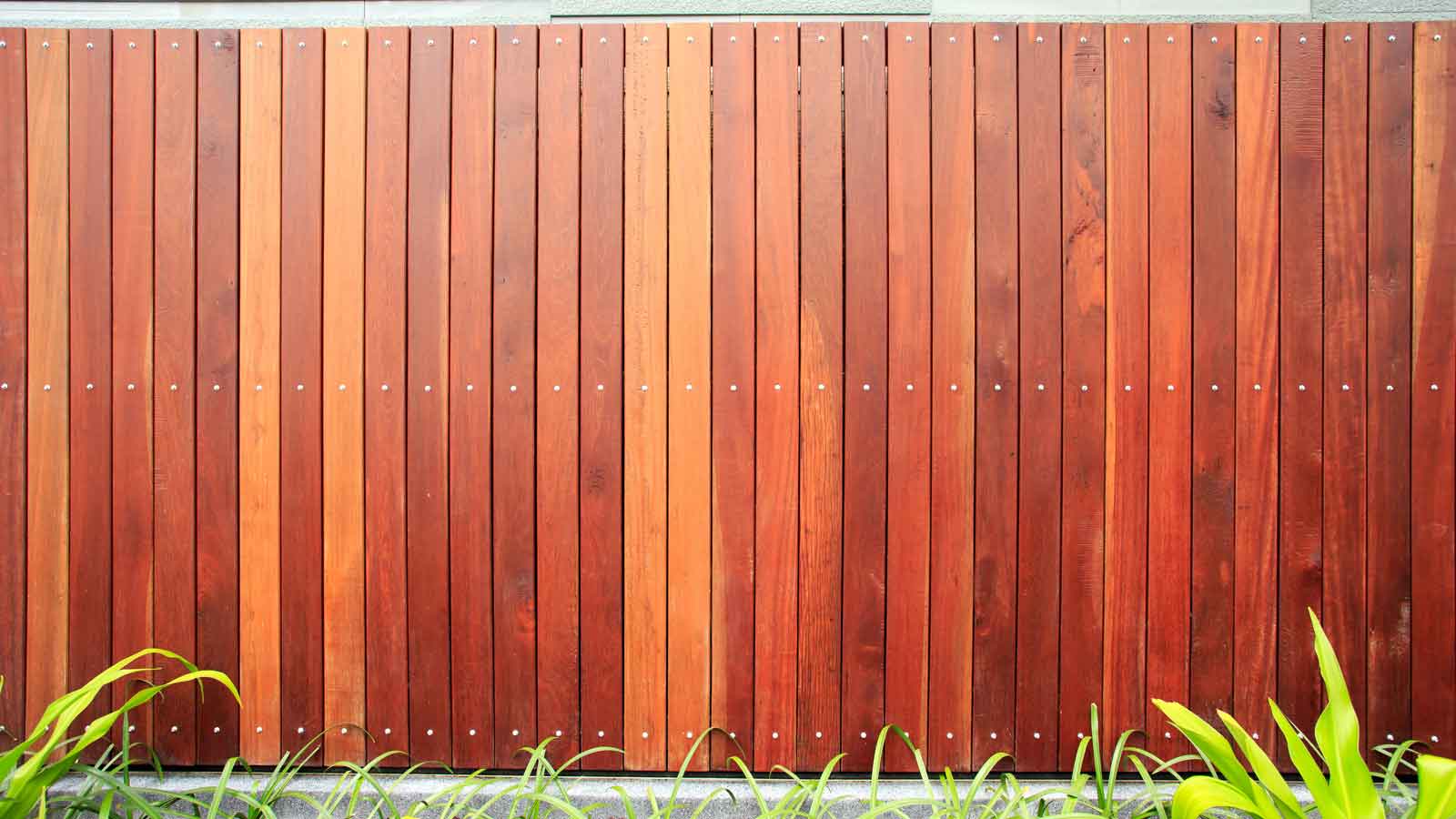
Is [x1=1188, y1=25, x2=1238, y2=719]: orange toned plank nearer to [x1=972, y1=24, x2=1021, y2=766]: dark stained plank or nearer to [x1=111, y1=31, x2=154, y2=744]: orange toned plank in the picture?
[x1=972, y1=24, x2=1021, y2=766]: dark stained plank

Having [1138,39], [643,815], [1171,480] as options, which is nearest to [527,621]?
[643,815]

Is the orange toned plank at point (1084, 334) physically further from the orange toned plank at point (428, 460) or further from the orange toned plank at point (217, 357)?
the orange toned plank at point (217, 357)

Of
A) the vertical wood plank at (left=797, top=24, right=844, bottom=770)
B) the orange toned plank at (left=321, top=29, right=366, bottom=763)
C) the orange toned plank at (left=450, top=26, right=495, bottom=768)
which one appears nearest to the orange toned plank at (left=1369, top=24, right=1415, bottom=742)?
the vertical wood plank at (left=797, top=24, right=844, bottom=770)

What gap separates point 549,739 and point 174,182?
1.78m

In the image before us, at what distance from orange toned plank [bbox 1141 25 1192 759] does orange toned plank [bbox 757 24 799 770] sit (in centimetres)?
95

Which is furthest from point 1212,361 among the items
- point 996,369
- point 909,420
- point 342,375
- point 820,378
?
point 342,375

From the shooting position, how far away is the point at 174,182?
7.21ft

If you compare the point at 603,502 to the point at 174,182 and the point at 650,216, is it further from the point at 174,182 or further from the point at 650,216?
the point at 174,182

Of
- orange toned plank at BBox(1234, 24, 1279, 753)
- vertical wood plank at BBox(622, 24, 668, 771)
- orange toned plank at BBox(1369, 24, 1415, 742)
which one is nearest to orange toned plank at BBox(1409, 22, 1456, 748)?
orange toned plank at BBox(1369, 24, 1415, 742)

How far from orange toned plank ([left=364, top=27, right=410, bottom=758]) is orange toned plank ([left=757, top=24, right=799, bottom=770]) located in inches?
37.9

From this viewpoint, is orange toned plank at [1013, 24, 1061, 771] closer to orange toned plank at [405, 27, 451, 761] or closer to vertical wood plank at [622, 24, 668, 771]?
vertical wood plank at [622, 24, 668, 771]

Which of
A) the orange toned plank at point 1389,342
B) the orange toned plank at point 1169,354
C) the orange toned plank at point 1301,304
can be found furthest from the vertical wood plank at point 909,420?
the orange toned plank at point 1389,342

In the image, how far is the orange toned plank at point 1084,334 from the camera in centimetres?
219

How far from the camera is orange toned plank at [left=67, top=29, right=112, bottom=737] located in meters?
2.19
